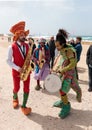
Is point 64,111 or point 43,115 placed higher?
point 64,111

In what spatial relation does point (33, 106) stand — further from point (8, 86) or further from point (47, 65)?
point (8, 86)

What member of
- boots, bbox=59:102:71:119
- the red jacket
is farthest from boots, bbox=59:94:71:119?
the red jacket

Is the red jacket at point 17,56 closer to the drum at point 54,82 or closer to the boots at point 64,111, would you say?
the drum at point 54,82

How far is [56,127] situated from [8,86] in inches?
146

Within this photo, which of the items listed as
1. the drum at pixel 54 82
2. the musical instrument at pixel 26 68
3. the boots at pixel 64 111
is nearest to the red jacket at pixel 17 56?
the musical instrument at pixel 26 68

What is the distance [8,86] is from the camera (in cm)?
894

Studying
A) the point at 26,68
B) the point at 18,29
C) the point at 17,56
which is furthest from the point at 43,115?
the point at 18,29

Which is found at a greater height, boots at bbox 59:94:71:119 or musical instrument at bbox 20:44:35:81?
musical instrument at bbox 20:44:35:81

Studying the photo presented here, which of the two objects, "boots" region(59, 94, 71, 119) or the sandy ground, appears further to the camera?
"boots" region(59, 94, 71, 119)

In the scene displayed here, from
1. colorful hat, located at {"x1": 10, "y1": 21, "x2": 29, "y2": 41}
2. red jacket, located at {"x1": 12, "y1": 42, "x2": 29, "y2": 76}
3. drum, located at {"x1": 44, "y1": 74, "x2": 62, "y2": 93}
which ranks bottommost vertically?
drum, located at {"x1": 44, "y1": 74, "x2": 62, "y2": 93}

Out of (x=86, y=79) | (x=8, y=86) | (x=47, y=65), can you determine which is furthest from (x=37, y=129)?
(x=86, y=79)

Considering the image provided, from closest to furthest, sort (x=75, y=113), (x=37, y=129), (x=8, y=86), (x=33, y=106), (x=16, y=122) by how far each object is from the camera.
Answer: (x=37, y=129) → (x=16, y=122) → (x=75, y=113) → (x=33, y=106) → (x=8, y=86)

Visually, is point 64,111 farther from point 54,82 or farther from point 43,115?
point 54,82

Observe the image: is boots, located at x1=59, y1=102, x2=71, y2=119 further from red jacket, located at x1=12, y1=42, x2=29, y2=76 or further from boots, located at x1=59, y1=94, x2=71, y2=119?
red jacket, located at x1=12, y1=42, x2=29, y2=76
